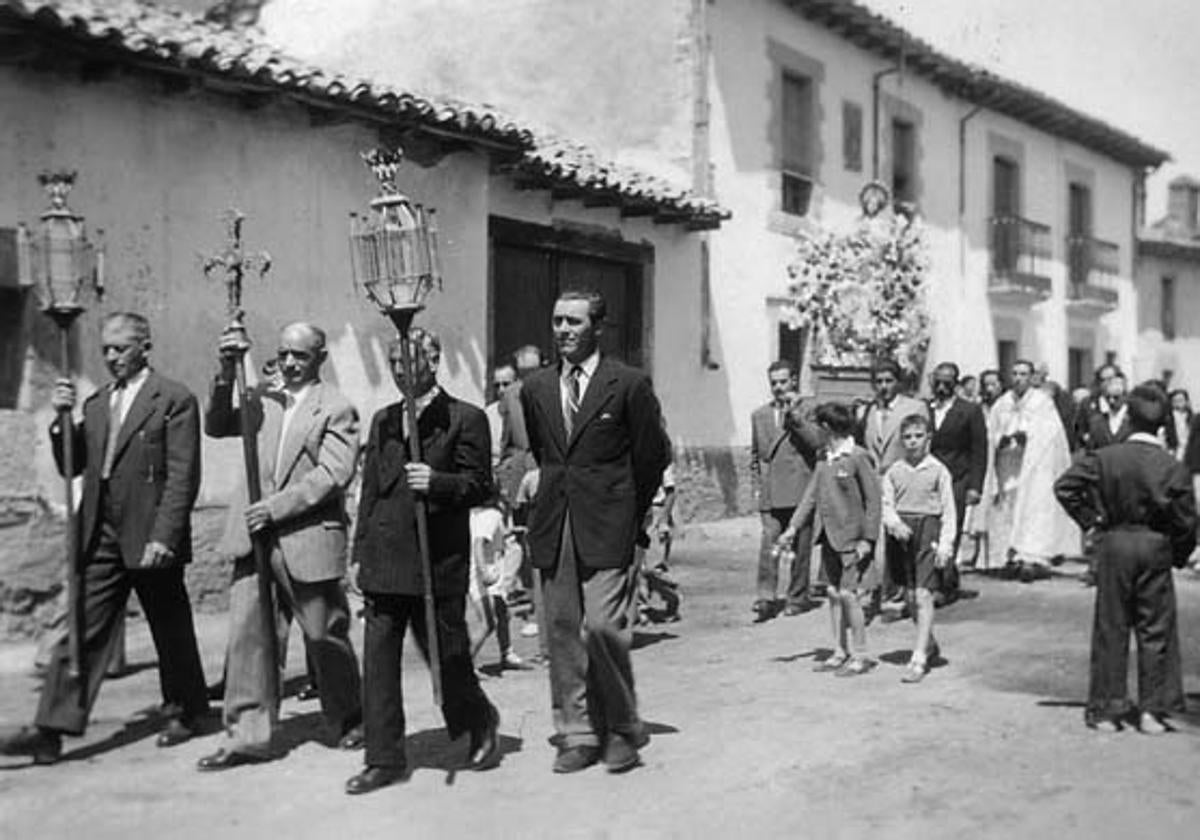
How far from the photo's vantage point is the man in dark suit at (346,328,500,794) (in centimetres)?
536

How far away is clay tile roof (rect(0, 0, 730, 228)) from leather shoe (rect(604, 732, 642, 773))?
5.48 metres

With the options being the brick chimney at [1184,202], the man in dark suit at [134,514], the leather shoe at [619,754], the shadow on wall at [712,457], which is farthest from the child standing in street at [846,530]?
the brick chimney at [1184,202]

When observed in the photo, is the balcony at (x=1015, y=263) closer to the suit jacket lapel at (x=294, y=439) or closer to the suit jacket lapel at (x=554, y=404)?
the suit jacket lapel at (x=554, y=404)

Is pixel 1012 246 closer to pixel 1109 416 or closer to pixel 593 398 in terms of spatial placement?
pixel 1109 416

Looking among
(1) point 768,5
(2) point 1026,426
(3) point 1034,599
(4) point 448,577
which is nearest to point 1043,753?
(4) point 448,577

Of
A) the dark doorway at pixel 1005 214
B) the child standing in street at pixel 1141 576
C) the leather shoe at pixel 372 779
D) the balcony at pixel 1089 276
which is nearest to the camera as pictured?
the leather shoe at pixel 372 779

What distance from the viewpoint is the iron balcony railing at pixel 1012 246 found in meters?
23.4

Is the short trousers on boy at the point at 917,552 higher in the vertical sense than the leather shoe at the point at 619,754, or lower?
higher

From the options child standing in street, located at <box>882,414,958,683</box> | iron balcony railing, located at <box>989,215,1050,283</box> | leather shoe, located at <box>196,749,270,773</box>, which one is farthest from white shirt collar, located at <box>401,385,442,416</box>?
iron balcony railing, located at <box>989,215,1050,283</box>

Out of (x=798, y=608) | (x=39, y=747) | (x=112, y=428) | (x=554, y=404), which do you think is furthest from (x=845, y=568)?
(x=39, y=747)

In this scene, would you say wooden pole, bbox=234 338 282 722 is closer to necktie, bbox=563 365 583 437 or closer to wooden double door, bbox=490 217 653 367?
necktie, bbox=563 365 583 437

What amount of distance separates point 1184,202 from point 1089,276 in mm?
11575

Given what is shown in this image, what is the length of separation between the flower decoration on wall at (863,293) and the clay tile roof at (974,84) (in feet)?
9.05

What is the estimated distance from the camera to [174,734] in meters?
6.15
